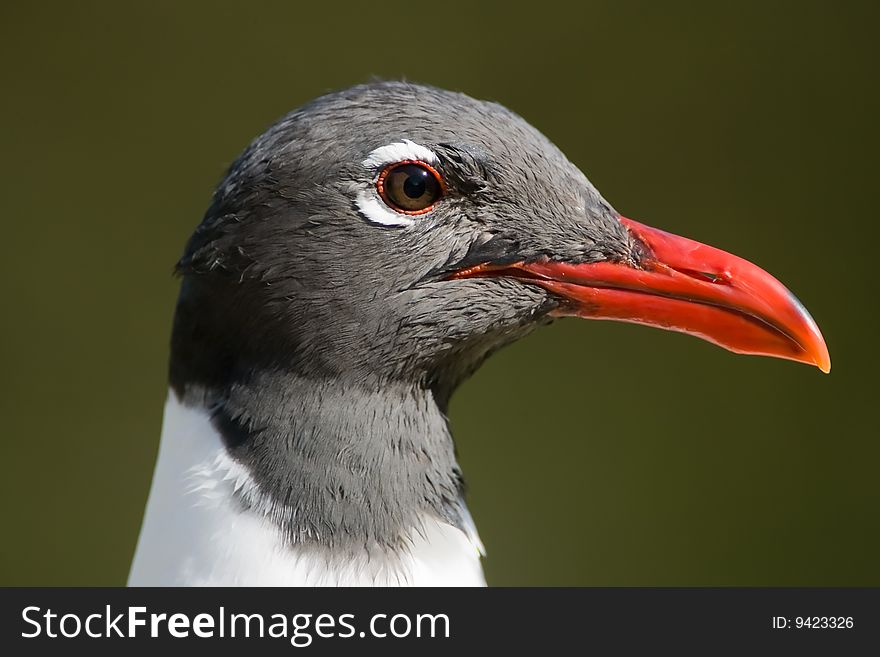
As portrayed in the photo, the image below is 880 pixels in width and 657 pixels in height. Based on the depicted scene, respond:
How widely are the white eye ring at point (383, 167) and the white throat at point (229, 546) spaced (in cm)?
49

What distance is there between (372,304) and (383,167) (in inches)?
9.3

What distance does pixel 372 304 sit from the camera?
1.99m

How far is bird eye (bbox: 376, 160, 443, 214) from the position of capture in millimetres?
1962

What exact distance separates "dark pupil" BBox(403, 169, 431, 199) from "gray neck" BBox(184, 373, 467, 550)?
0.35m

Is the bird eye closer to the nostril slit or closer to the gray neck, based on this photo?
the gray neck

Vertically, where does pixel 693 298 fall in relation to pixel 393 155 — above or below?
below

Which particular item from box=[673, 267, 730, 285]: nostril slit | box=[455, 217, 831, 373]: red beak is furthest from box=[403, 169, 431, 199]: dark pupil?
box=[673, 267, 730, 285]: nostril slit

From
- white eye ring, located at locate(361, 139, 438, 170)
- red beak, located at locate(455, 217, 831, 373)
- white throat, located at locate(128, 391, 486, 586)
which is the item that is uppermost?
white eye ring, located at locate(361, 139, 438, 170)

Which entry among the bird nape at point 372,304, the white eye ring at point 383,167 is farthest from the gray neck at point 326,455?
the white eye ring at point 383,167

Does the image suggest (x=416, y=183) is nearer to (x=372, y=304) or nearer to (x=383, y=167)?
(x=383, y=167)

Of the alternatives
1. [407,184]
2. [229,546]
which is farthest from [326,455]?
[407,184]

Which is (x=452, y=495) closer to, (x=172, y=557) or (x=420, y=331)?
(x=420, y=331)

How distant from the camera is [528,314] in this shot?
80.7 inches
